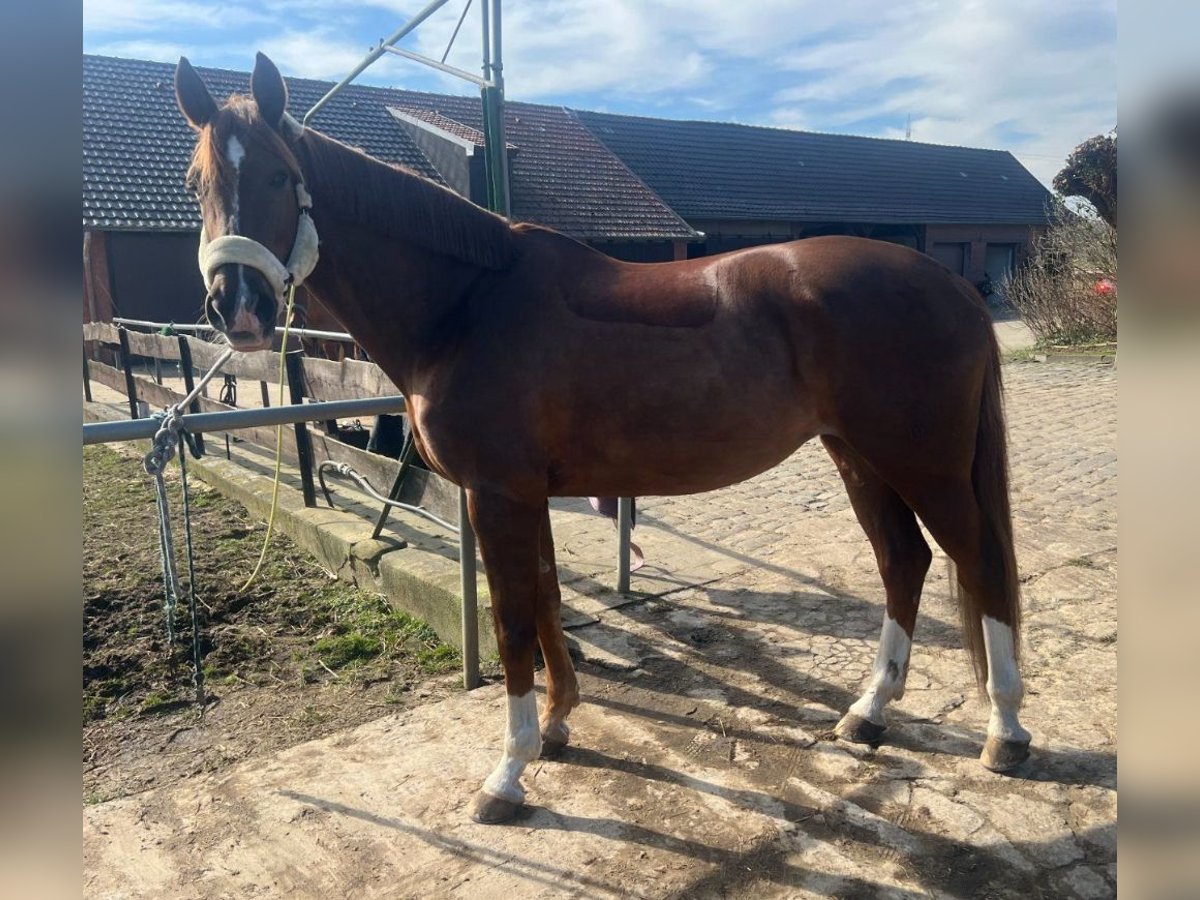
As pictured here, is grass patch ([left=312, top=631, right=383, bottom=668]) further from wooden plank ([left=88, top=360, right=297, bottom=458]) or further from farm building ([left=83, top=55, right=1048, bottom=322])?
farm building ([left=83, top=55, right=1048, bottom=322])

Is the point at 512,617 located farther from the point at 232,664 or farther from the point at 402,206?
the point at 232,664

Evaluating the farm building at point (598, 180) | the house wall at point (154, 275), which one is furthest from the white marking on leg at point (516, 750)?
the house wall at point (154, 275)

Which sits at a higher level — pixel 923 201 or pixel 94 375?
pixel 923 201

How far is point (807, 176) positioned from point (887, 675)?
86.4 feet

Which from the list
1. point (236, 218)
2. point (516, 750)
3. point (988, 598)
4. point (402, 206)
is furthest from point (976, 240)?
point (236, 218)

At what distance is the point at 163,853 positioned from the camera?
2346 millimetres

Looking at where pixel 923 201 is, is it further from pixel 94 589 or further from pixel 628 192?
pixel 94 589

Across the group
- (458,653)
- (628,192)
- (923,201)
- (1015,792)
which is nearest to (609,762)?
(458,653)

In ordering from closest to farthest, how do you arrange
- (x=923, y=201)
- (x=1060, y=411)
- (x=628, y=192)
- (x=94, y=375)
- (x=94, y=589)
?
1. (x=94, y=589)
2. (x=1060, y=411)
3. (x=94, y=375)
4. (x=628, y=192)
5. (x=923, y=201)

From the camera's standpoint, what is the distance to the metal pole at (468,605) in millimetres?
3307

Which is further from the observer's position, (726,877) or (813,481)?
(813,481)
